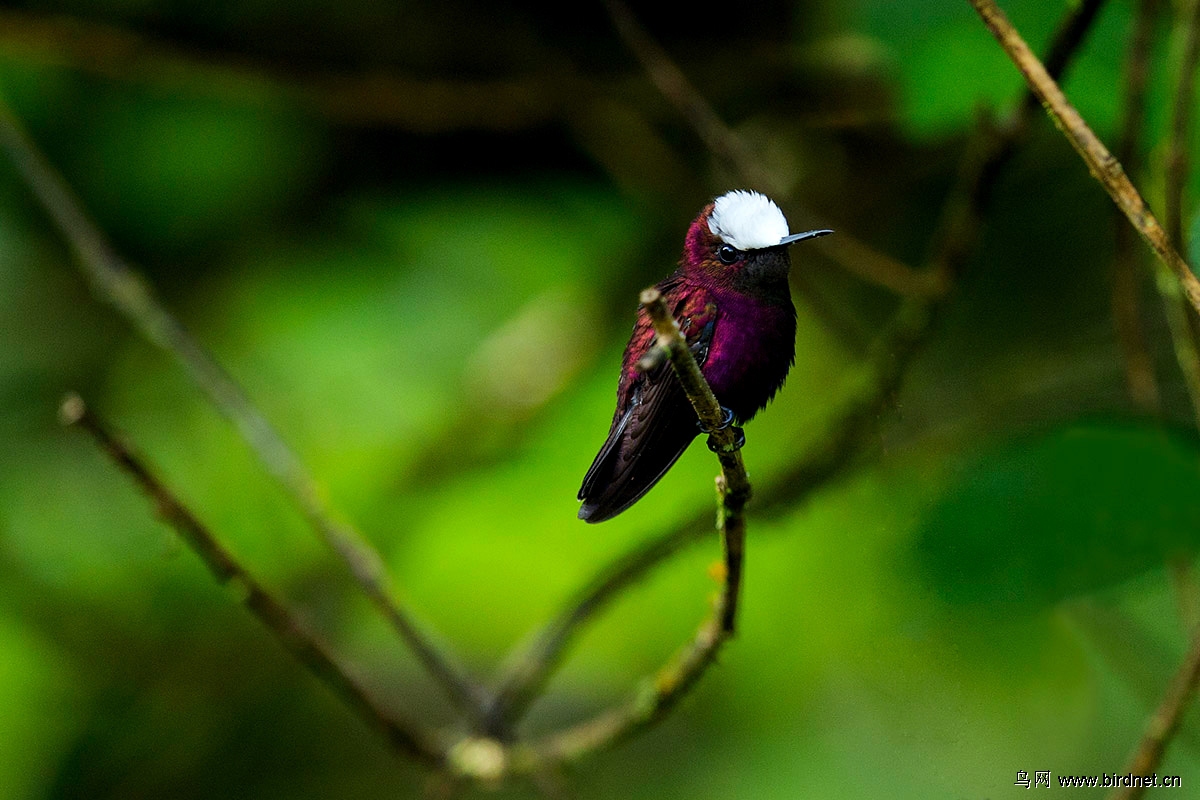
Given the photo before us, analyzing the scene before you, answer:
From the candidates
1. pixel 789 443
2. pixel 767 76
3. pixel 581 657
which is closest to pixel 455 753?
pixel 789 443

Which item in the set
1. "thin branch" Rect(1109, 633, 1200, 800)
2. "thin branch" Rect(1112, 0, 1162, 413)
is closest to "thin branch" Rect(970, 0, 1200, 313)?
"thin branch" Rect(1109, 633, 1200, 800)

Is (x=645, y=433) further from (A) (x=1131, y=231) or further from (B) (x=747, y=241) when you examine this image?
(A) (x=1131, y=231)

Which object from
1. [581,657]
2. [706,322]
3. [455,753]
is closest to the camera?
[706,322]

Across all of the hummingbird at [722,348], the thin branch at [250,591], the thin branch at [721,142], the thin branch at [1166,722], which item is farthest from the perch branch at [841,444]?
the hummingbird at [722,348]

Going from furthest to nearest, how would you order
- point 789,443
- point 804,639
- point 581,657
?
1. point 581,657
2. point 804,639
3. point 789,443

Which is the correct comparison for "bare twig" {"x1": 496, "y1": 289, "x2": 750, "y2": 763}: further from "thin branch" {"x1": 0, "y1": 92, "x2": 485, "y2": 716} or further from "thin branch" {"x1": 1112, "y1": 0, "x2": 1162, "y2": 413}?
"thin branch" {"x1": 1112, "y1": 0, "x2": 1162, "y2": 413}

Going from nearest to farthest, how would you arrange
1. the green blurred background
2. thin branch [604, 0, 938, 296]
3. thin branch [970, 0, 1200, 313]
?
thin branch [970, 0, 1200, 313] → thin branch [604, 0, 938, 296] → the green blurred background

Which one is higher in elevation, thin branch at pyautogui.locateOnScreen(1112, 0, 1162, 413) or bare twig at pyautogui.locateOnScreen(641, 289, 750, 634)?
bare twig at pyautogui.locateOnScreen(641, 289, 750, 634)

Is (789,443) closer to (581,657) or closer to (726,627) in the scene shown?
(581,657)
